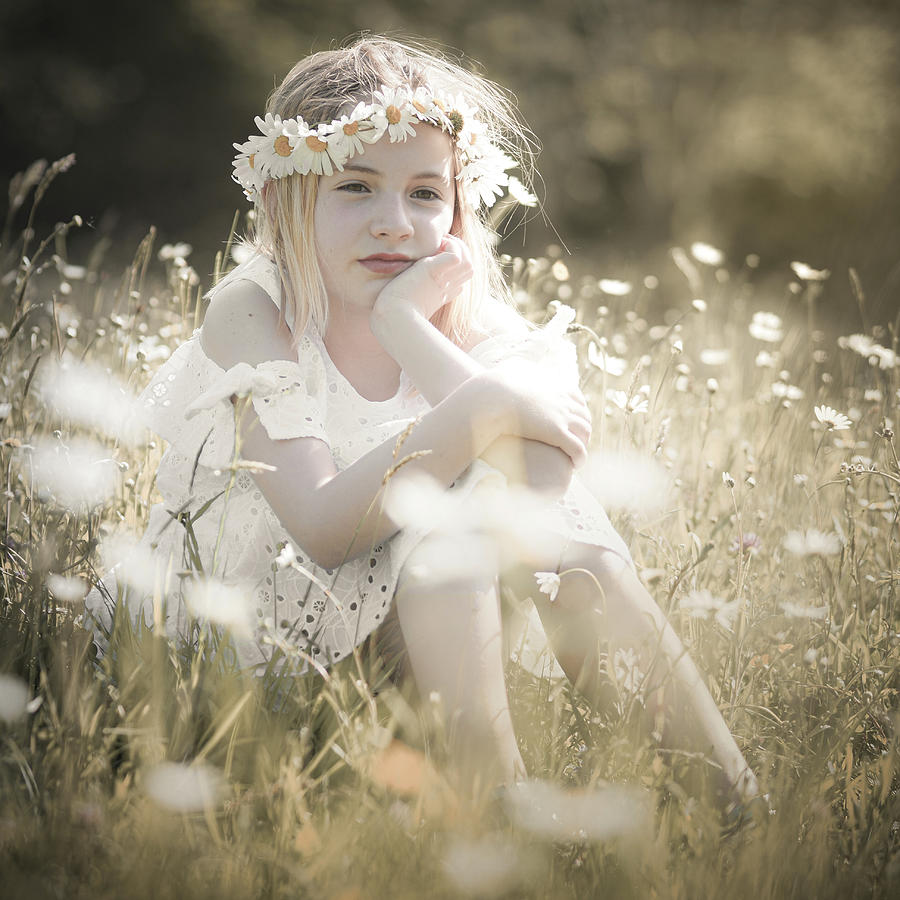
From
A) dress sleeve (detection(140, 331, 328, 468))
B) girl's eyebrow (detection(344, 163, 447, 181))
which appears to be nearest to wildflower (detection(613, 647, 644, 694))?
dress sleeve (detection(140, 331, 328, 468))

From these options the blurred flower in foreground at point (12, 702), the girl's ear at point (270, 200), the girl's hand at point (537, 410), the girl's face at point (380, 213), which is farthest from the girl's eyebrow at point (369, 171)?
the blurred flower in foreground at point (12, 702)

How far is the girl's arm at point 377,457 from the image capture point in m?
1.69

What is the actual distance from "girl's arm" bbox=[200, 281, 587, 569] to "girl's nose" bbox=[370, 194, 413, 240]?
402mm

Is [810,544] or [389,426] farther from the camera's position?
[389,426]

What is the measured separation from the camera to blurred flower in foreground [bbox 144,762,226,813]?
4.31 ft

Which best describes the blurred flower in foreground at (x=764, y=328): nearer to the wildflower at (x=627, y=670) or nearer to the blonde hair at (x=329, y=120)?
the blonde hair at (x=329, y=120)

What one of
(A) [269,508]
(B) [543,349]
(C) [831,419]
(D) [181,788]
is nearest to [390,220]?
(B) [543,349]

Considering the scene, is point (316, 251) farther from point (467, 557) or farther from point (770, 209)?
point (770, 209)

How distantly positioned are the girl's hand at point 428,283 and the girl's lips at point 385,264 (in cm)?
2

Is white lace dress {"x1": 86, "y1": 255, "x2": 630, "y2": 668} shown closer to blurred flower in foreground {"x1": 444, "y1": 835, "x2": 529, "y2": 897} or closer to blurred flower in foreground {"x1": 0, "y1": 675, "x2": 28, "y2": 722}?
blurred flower in foreground {"x1": 0, "y1": 675, "x2": 28, "y2": 722}

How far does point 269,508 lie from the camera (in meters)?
1.94

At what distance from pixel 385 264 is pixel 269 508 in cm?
52

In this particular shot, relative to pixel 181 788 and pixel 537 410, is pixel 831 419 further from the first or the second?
pixel 181 788

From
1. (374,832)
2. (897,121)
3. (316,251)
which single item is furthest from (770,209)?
(374,832)
